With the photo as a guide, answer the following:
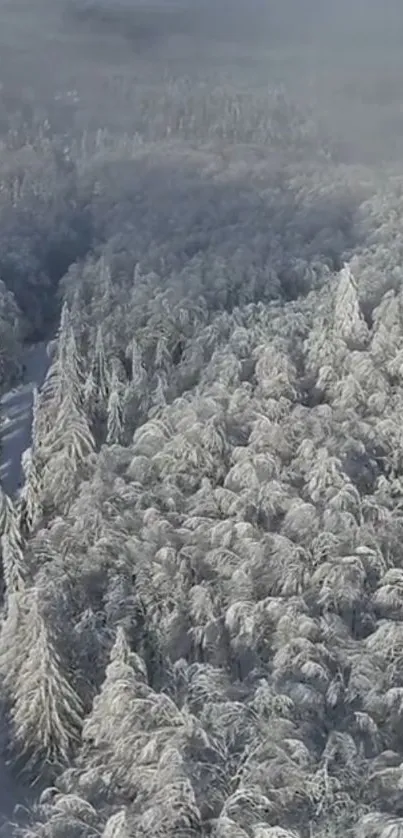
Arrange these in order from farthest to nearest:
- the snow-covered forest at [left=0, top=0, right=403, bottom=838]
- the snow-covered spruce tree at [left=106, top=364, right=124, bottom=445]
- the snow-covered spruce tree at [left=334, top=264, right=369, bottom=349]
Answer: the snow-covered spruce tree at [left=334, top=264, right=369, bottom=349] → the snow-covered spruce tree at [left=106, top=364, right=124, bottom=445] → the snow-covered forest at [left=0, top=0, right=403, bottom=838]

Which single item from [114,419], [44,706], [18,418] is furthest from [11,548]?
[18,418]

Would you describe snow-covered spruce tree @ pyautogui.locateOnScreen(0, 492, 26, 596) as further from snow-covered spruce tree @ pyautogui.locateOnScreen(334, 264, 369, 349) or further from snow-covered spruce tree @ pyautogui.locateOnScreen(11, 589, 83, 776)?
snow-covered spruce tree @ pyautogui.locateOnScreen(334, 264, 369, 349)

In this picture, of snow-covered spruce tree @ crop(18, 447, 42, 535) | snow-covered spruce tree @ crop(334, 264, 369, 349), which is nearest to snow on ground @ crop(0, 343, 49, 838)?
snow-covered spruce tree @ crop(18, 447, 42, 535)

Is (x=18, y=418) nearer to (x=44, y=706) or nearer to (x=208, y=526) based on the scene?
(x=208, y=526)

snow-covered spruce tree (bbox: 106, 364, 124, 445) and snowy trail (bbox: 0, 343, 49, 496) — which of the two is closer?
snow-covered spruce tree (bbox: 106, 364, 124, 445)

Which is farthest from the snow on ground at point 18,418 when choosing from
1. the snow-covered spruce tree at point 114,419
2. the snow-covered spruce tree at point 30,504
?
the snow-covered spruce tree at point 114,419

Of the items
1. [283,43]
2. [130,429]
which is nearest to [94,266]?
[130,429]

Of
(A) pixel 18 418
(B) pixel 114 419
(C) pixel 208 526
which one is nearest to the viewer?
(C) pixel 208 526
